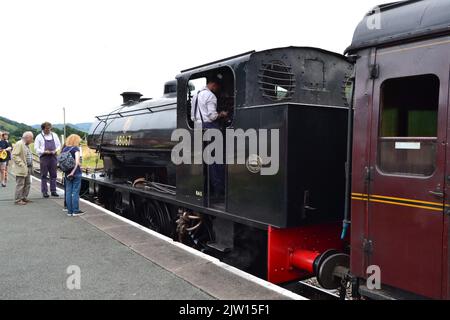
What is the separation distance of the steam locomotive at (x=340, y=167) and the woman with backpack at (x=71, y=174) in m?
2.07

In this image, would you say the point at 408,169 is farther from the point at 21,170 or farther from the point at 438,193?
the point at 21,170

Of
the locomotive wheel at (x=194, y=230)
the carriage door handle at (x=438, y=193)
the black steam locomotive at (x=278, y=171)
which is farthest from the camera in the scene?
the locomotive wheel at (x=194, y=230)

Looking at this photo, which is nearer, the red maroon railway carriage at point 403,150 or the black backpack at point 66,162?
the red maroon railway carriage at point 403,150

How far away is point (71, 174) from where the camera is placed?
25.4 feet

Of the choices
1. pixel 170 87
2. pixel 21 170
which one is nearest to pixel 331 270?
pixel 170 87

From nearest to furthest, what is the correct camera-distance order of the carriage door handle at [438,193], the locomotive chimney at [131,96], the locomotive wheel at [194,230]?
the carriage door handle at [438,193], the locomotive wheel at [194,230], the locomotive chimney at [131,96]

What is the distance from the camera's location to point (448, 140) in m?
2.87

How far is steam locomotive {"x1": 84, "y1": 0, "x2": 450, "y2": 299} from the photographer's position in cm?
303

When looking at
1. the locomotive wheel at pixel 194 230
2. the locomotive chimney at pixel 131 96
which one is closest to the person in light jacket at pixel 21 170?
the locomotive chimney at pixel 131 96

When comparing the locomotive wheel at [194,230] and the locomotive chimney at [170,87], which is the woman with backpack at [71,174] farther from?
the locomotive wheel at [194,230]

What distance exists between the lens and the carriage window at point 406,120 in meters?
3.14

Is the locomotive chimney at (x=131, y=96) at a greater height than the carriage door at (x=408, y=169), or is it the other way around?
the locomotive chimney at (x=131, y=96)
